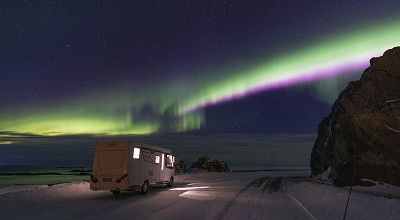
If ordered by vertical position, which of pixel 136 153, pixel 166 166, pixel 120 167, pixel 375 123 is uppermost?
pixel 375 123

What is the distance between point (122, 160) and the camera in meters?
25.2

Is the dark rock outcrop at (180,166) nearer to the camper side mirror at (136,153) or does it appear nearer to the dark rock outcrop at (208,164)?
the dark rock outcrop at (208,164)

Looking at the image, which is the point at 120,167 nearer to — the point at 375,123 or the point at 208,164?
the point at 375,123

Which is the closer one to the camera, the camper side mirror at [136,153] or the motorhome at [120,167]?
the motorhome at [120,167]

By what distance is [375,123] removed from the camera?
96.3ft

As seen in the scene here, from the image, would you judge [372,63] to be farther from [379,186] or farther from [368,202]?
[368,202]

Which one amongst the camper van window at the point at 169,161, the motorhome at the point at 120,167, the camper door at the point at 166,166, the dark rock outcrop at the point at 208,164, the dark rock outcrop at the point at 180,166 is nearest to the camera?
the motorhome at the point at 120,167

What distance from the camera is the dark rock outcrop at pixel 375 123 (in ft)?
93.1

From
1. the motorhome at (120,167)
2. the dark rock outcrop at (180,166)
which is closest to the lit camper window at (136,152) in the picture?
the motorhome at (120,167)

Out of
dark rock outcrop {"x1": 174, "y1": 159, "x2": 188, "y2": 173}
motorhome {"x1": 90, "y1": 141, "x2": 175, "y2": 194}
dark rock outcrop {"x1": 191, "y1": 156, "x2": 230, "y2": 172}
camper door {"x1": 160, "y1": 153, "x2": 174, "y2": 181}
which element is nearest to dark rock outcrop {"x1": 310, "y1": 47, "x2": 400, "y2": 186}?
camper door {"x1": 160, "y1": 153, "x2": 174, "y2": 181}

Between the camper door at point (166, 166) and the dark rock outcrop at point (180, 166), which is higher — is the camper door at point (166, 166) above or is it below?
below

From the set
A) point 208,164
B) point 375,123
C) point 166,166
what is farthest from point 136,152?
point 208,164

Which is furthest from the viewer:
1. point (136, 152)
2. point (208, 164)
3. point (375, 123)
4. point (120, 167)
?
point (208, 164)

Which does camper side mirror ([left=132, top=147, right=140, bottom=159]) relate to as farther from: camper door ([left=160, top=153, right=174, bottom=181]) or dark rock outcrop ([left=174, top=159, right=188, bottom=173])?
dark rock outcrop ([left=174, top=159, right=188, bottom=173])
